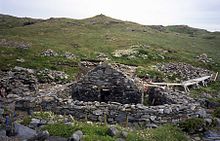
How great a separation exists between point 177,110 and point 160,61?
102 feet

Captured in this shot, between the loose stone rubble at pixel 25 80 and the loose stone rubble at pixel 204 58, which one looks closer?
the loose stone rubble at pixel 25 80

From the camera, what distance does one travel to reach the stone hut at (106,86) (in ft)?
84.0

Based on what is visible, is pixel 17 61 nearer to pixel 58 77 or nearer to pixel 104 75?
pixel 58 77

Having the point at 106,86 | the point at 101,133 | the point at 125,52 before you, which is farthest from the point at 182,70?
the point at 101,133

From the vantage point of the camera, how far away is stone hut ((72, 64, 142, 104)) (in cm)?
2561

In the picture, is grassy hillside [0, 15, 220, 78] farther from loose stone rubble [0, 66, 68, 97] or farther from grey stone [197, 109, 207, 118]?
grey stone [197, 109, 207, 118]

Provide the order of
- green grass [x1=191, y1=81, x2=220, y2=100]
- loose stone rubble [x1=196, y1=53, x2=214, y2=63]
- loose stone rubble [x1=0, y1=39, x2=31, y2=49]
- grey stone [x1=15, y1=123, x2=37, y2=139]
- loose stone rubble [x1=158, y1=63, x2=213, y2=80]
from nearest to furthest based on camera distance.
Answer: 1. grey stone [x1=15, y1=123, x2=37, y2=139]
2. green grass [x1=191, y1=81, x2=220, y2=100]
3. loose stone rubble [x1=158, y1=63, x2=213, y2=80]
4. loose stone rubble [x1=0, y1=39, x2=31, y2=49]
5. loose stone rubble [x1=196, y1=53, x2=214, y2=63]

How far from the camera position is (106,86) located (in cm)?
2567

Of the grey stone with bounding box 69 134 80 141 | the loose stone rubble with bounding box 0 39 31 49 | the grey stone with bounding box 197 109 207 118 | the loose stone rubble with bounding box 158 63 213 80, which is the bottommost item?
the loose stone rubble with bounding box 158 63 213 80

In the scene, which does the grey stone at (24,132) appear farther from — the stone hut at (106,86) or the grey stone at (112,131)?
the stone hut at (106,86)

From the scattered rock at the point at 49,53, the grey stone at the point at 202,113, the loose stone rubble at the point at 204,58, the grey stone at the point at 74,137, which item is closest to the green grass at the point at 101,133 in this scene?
the grey stone at the point at 74,137

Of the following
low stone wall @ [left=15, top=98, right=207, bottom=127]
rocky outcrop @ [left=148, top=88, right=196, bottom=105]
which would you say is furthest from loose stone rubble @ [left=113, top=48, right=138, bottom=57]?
low stone wall @ [left=15, top=98, right=207, bottom=127]

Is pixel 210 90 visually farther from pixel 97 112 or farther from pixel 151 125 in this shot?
pixel 97 112

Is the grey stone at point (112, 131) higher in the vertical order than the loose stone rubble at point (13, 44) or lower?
lower
